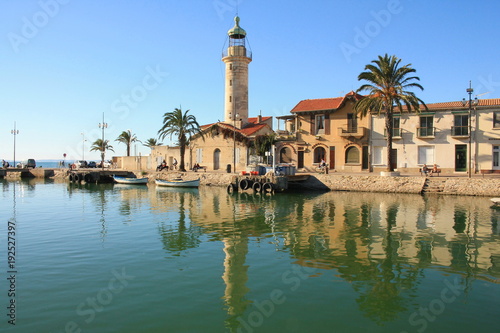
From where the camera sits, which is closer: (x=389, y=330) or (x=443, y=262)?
(x=389, y=330)

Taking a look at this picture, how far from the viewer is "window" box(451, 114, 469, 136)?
3809 cm

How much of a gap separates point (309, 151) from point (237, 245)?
3221cm

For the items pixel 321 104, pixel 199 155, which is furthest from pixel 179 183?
pixel 321 104

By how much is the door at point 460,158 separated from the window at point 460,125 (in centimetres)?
141

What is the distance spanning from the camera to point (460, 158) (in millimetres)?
38781

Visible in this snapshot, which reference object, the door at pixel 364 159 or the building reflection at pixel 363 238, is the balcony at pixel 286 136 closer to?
A: the door at pixel 364 159

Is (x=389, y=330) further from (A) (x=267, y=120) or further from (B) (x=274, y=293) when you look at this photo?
(A) (x=267, y=120)

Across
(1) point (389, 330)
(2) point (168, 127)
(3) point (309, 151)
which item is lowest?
(1) point (389, 330)

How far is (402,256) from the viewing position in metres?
13.4

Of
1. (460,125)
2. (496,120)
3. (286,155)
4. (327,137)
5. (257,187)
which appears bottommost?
(257,187)

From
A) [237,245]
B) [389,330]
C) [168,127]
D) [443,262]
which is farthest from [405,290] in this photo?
[168,127]

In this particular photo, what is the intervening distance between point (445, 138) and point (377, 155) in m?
6.97

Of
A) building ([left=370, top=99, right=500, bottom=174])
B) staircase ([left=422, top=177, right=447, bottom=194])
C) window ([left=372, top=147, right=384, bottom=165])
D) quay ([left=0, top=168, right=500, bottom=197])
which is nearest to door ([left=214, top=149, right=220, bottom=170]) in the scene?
quay ([left=0, top=168, right=500, bottom=197])

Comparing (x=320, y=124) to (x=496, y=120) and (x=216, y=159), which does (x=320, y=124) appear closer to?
(x=216, y=159)
